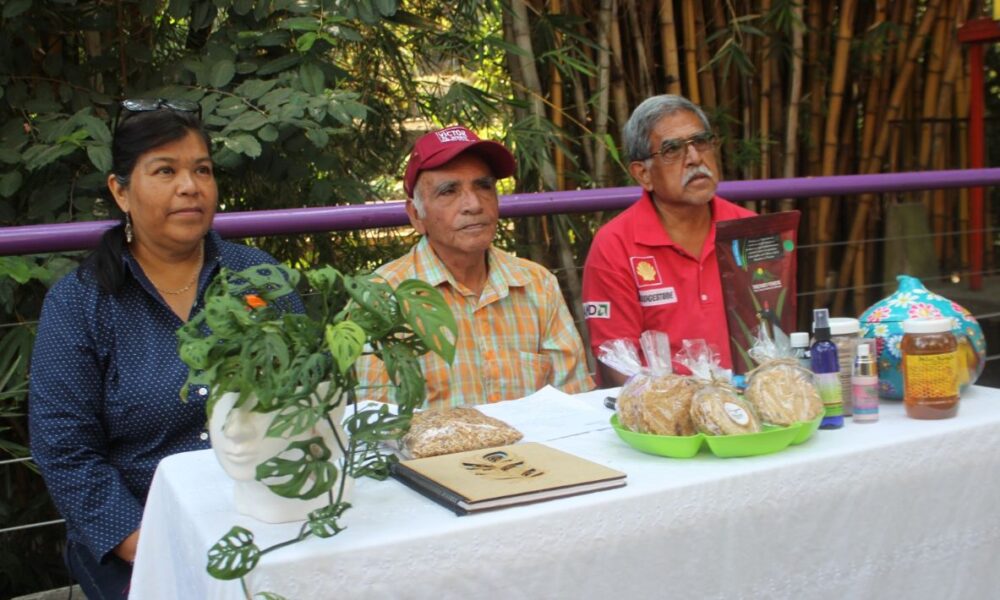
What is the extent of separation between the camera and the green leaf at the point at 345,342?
4.35ft

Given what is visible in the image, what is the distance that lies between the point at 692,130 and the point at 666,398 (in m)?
1.10

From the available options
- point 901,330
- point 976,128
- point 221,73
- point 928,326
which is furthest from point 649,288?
point 976,128

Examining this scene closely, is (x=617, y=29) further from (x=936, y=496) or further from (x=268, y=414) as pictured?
(x=268, y=414)

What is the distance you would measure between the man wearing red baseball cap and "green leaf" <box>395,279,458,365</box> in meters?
0.96

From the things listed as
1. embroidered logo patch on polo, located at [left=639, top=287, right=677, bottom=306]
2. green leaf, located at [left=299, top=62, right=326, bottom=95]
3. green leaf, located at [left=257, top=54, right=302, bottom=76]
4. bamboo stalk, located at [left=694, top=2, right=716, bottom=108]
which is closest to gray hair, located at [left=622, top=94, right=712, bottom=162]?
embroidered logo patch on polo, located at [left=639, top=287, right=677, bottom=306]

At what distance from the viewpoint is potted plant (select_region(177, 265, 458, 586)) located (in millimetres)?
1334

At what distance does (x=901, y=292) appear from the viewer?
2039mm

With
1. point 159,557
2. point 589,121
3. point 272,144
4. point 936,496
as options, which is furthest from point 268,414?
point 589,121

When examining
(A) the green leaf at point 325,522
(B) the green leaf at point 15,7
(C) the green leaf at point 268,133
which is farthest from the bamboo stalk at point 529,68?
(A) the green leaf at point 325,522

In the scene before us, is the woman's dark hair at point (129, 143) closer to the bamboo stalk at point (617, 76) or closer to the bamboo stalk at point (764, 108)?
the bamboo stalk at point (617, 76)

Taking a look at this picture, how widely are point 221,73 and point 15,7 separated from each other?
21.3 inches

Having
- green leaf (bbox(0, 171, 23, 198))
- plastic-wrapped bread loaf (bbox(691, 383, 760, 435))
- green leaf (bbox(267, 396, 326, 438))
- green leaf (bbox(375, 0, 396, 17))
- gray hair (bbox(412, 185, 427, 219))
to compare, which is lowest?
plastic-wrapped bread loaf (bbox(691, 383, 760, 435))

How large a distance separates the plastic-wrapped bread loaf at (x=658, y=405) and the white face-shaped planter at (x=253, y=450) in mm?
481

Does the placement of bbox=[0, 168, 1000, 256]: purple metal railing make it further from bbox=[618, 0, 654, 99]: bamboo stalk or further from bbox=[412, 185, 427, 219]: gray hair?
bbox=[618, 0, 654, 99]: bamboo stalk
